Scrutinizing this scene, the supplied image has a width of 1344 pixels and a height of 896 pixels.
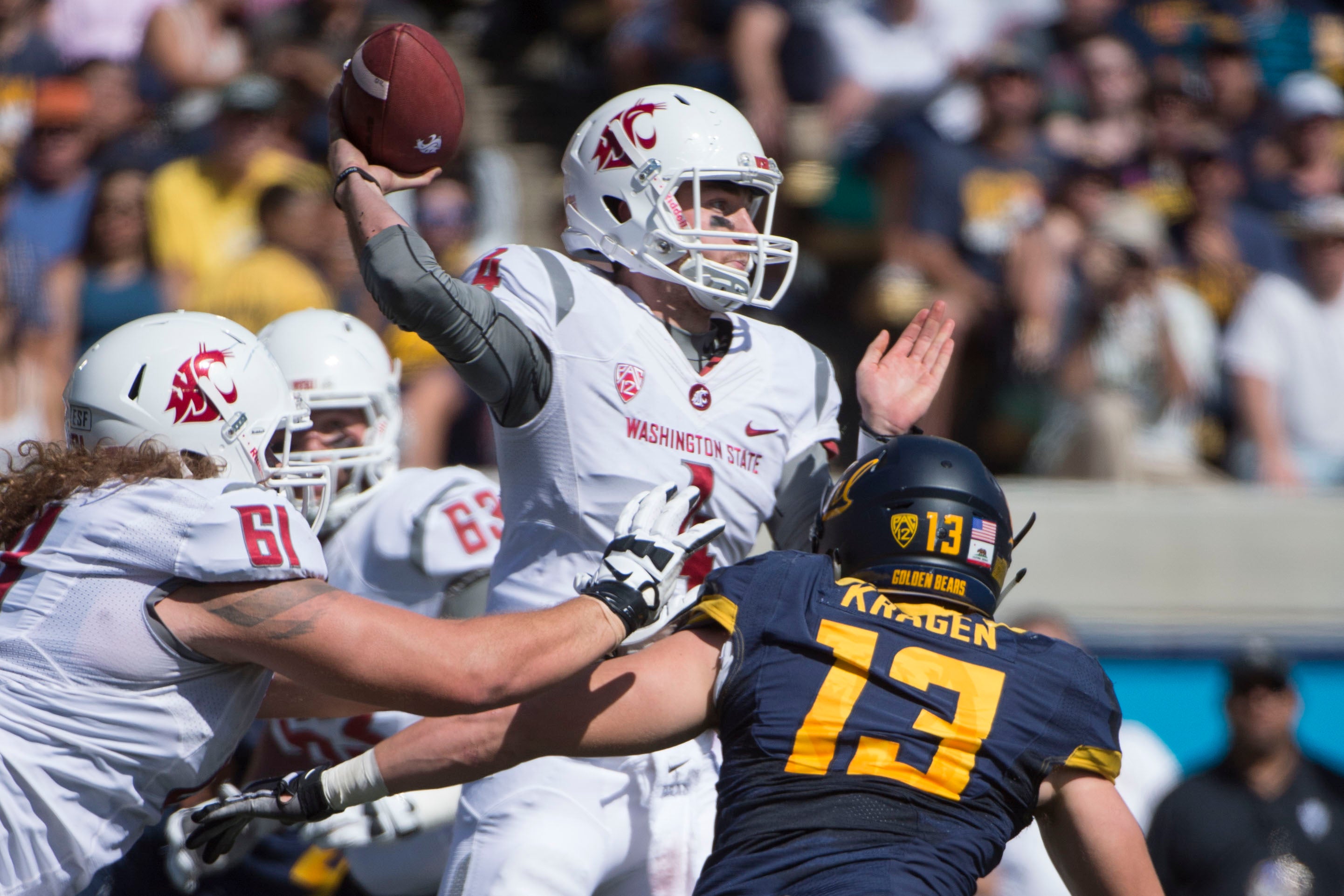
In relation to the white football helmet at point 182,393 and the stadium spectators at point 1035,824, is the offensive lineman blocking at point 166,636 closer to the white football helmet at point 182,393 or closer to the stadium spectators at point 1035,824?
the white football helmet at point 182,393

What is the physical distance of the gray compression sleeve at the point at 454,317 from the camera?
2.64m

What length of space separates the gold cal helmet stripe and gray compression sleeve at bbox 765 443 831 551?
1.31 ft

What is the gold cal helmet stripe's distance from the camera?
8.79 feet

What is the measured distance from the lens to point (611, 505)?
9.71 ft

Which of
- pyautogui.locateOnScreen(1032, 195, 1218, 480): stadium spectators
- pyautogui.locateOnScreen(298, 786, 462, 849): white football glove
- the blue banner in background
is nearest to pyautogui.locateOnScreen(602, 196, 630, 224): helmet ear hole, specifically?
pyautogui.locateOnScreen(298, 786, 462, 849): white football glove

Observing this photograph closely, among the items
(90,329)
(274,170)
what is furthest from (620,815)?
(274,170)

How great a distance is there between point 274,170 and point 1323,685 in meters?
5.00

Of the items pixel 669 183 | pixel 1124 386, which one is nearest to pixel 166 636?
pixel 669 183

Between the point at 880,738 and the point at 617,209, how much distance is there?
4.35 ft

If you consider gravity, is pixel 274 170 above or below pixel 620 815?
above

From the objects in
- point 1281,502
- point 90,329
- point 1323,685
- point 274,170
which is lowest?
point 1323,685

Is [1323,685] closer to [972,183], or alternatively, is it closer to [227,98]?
[972,183]

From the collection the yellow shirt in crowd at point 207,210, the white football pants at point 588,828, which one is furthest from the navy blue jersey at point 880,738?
the yellow shirt in crowd at point 207,210

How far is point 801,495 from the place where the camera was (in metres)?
3.23
